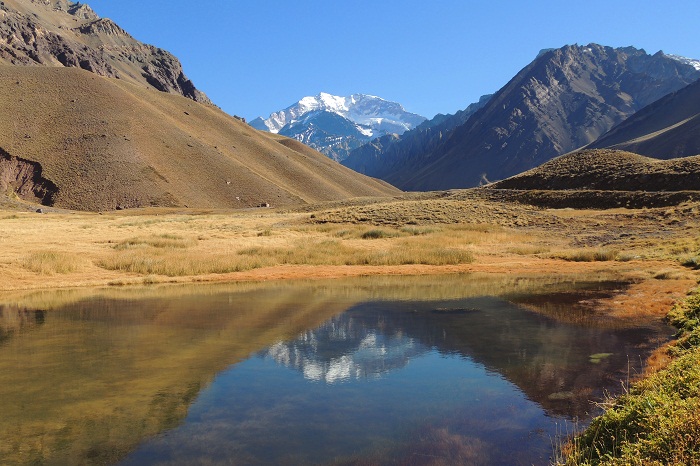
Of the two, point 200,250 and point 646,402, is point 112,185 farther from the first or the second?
point 646,402

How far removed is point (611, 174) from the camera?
260 ft

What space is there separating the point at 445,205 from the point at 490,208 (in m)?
5.85

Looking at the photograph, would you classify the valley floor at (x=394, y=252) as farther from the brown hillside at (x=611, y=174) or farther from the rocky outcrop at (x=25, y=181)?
the rocky outcrop at (x=25, y=181)

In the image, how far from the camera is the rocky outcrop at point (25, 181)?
440ft

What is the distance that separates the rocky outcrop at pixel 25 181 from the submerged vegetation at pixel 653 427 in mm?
145394

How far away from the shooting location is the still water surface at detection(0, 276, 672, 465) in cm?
942

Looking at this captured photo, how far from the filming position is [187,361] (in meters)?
14.7

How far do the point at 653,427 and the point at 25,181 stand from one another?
15709cm

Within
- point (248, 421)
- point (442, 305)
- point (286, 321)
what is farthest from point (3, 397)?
point (442, 305)

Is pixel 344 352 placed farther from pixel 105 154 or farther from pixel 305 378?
pixel 105 154

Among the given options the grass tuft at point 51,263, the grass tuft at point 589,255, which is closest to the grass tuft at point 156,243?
the grass tuft at point 51,263

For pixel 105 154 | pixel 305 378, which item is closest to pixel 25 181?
pixel 105 154

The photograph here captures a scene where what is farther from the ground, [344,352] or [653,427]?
[653,427]

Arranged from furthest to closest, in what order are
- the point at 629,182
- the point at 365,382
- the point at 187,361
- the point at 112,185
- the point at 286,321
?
the point at 112,185 < the point at 629,182 < the point at 286,321 < the point at 187,361 < the point at 365,382
